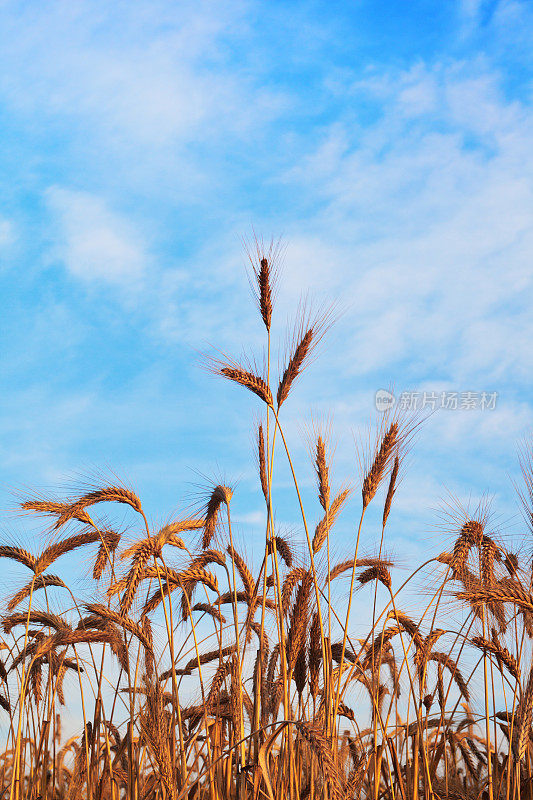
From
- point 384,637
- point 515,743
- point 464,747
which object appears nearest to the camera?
point 515,743

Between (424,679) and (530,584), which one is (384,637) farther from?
(530,584)

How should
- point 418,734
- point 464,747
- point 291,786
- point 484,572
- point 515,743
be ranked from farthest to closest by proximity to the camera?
1. point 464,747
2. point 484,572
3. point 418,734
4. point 291,786
5. point 515,743

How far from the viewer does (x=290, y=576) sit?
17.7 feet

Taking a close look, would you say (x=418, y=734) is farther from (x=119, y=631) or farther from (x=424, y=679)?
(x=119, y=631)

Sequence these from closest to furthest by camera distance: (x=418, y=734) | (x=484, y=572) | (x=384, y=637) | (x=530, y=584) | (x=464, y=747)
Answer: (x=530, y=584) → (x=418, y=734) → (x=484, y=572) → (x=384, y=637) → (x=464, y=747)

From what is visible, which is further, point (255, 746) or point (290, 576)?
point (290, 576)

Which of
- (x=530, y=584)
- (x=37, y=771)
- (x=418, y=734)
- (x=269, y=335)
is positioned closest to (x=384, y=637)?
(x=418, y=734)

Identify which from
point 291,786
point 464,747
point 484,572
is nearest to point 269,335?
point 484,572

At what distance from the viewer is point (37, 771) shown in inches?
228

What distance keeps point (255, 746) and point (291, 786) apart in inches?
12.2

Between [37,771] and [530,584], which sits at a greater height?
[530,584]

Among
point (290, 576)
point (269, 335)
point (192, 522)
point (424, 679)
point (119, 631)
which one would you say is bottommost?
point (424, 679)

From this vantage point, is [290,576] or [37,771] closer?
[290,576]

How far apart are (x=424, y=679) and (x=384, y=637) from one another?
1.36 ft
